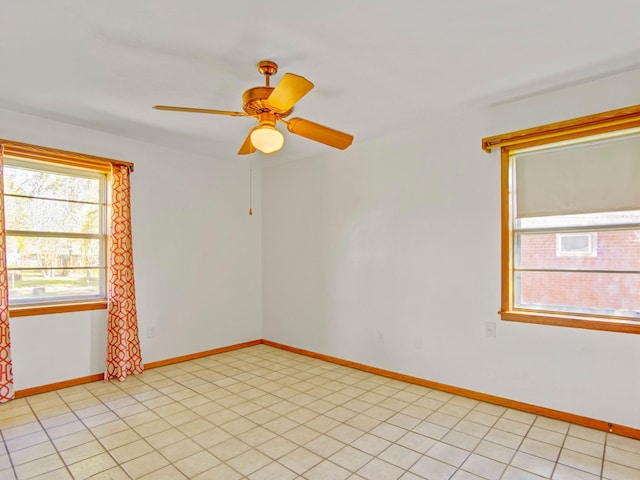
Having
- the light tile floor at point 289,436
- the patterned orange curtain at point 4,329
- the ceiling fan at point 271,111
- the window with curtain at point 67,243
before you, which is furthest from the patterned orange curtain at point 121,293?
the ceiling fan at point 271,111

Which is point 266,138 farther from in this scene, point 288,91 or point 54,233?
point 54,233

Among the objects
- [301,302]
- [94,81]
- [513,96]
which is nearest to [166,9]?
[94,81]

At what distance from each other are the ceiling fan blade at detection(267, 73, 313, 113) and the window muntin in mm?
2553

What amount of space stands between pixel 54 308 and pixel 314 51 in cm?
323

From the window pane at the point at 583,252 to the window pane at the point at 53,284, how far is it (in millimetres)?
4044

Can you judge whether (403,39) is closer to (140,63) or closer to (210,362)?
(140,63)

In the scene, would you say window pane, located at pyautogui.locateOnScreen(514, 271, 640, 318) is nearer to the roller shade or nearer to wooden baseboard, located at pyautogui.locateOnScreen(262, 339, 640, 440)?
the roller shade

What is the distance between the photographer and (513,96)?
2.89 metres

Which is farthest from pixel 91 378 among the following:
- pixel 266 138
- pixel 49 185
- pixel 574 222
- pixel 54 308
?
pixel 574 222

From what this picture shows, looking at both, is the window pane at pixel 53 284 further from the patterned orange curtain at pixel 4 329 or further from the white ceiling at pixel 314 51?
the white ceiling at pixel 314 51

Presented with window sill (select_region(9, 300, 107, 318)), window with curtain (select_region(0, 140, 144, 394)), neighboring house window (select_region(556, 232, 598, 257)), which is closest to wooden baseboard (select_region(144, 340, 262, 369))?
window with curtain (select_region(0, 140, 144, 394))

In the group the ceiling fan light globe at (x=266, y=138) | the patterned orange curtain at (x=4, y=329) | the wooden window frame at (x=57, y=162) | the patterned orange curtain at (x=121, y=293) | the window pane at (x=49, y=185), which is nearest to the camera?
the ceiling fan light globe at (x=266, y=138)

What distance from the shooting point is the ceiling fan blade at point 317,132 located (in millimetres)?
2410

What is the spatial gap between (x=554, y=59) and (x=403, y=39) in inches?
40.5
